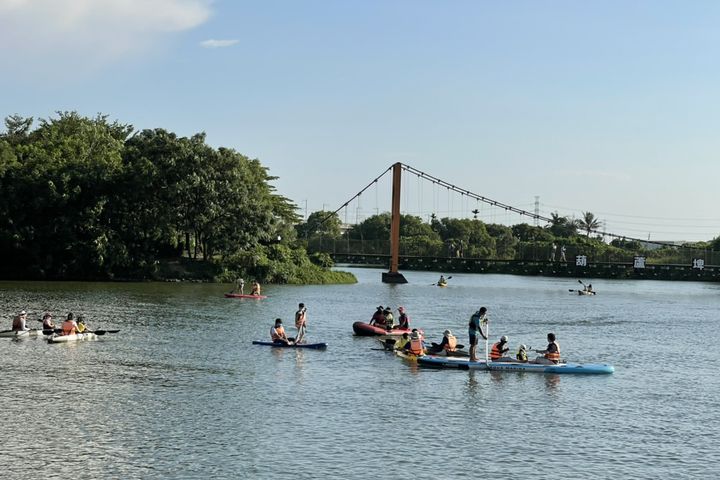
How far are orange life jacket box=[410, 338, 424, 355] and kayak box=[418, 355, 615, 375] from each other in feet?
6.07

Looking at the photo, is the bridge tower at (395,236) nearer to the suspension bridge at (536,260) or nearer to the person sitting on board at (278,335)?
the suspension bridge at (536,260)

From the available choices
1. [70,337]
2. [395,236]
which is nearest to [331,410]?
[70,337]

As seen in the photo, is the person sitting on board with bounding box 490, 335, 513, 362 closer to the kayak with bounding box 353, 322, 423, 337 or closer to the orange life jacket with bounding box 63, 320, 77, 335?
the kayak with bounding box 353, 322, 423, 337

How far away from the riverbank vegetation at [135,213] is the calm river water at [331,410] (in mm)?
39973

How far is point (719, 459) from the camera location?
25.4 m

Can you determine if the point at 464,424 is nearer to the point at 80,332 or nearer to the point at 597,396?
the point at 597,396

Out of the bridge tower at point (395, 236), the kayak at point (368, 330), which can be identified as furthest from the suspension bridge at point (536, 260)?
the kayak at point (368, 330)

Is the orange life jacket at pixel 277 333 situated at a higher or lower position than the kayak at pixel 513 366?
higher

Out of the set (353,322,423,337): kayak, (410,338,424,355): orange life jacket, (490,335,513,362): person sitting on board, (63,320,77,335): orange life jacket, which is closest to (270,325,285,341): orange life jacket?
(410,338,424,355): orange life jacket

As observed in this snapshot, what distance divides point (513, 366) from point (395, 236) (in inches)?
3612

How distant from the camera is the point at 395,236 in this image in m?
130

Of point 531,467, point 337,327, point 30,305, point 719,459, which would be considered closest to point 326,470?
point 531,467

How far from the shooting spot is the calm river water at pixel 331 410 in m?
23.9

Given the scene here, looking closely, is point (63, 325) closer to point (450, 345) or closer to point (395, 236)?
point (450, 345)
